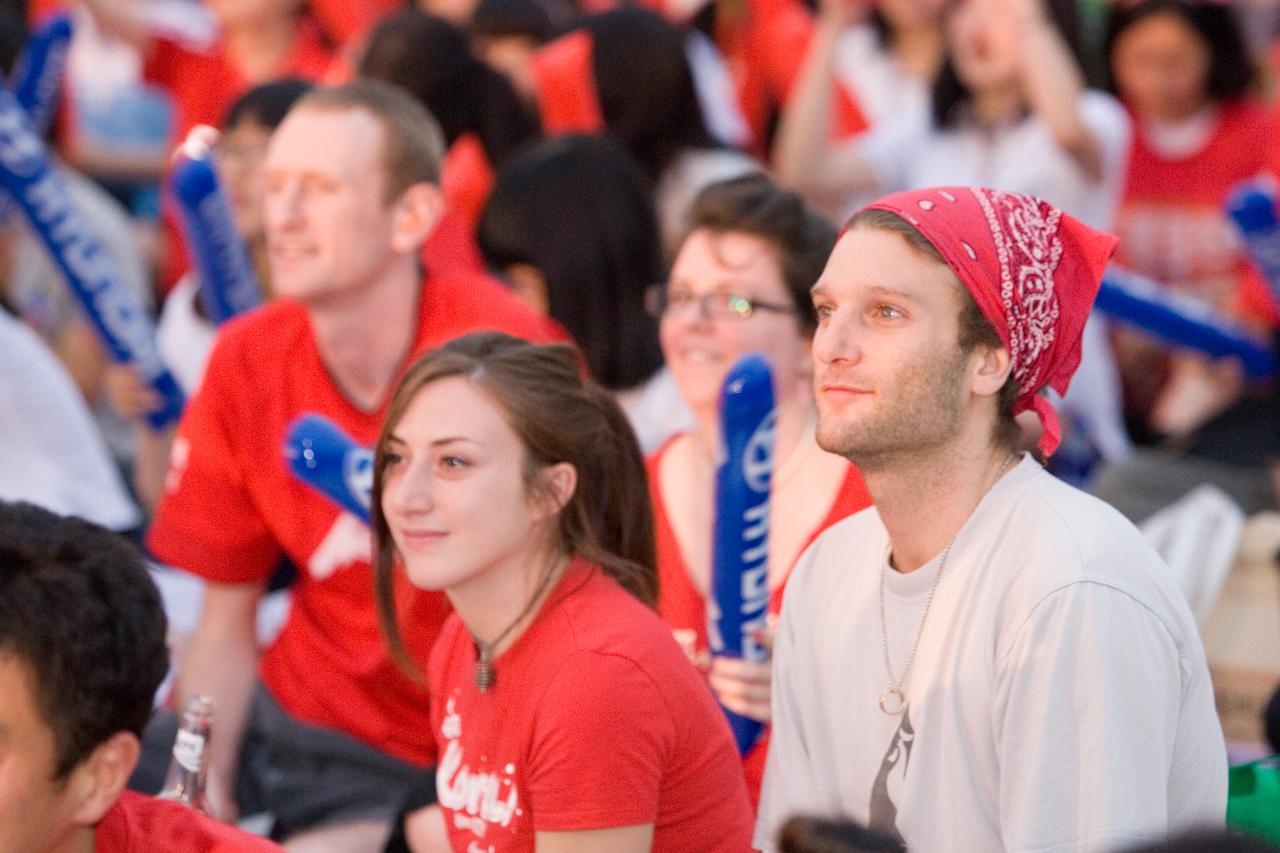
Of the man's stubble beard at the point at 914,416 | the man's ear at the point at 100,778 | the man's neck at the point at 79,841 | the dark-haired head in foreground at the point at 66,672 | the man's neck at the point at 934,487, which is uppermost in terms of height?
the man's stubble beard at the point at 914,416

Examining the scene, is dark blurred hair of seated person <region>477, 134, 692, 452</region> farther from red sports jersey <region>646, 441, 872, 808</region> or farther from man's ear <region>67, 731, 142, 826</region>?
man's ear <region>67, 731, 142, 826</region>

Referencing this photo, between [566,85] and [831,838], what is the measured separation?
3.84 meters

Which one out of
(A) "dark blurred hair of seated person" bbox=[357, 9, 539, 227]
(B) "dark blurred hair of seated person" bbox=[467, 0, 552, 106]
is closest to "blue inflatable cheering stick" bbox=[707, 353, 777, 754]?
(A) "dark blurred hair of seated person" bbox=[357, 9, 539, 227]

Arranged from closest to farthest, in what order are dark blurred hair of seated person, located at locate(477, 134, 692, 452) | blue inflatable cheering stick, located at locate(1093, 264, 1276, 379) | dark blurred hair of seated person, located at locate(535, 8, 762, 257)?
dark blurred hair of seated person, located at locate(477, 134, 692, 452)
blue inflatable cheering stick, located at locate(1093, 264, 1276, 379)
dark blurred hair of seated person, located at locate(535, 8, 762, 257)

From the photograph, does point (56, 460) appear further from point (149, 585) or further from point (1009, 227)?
point (1009, 227)

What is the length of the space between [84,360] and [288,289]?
199cm

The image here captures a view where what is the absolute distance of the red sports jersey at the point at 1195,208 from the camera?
4945 millimetres

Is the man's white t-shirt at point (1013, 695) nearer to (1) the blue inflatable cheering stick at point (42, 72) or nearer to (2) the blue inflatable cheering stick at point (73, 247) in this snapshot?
(2) the blue inflatable cheering stick at point (73, 247)

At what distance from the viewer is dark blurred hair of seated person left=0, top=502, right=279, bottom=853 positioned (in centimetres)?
189

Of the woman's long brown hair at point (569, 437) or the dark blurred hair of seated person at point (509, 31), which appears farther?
the dark blurred hair of seated person at point (509, 31)

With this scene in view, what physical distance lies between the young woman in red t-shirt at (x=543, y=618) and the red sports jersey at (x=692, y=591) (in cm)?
30

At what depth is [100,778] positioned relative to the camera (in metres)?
1.96

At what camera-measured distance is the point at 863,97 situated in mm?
5684

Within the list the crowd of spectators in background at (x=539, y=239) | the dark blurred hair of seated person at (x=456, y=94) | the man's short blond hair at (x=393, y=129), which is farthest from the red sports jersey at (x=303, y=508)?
the dark blurred hair of seated person at (x=456, y=94)
